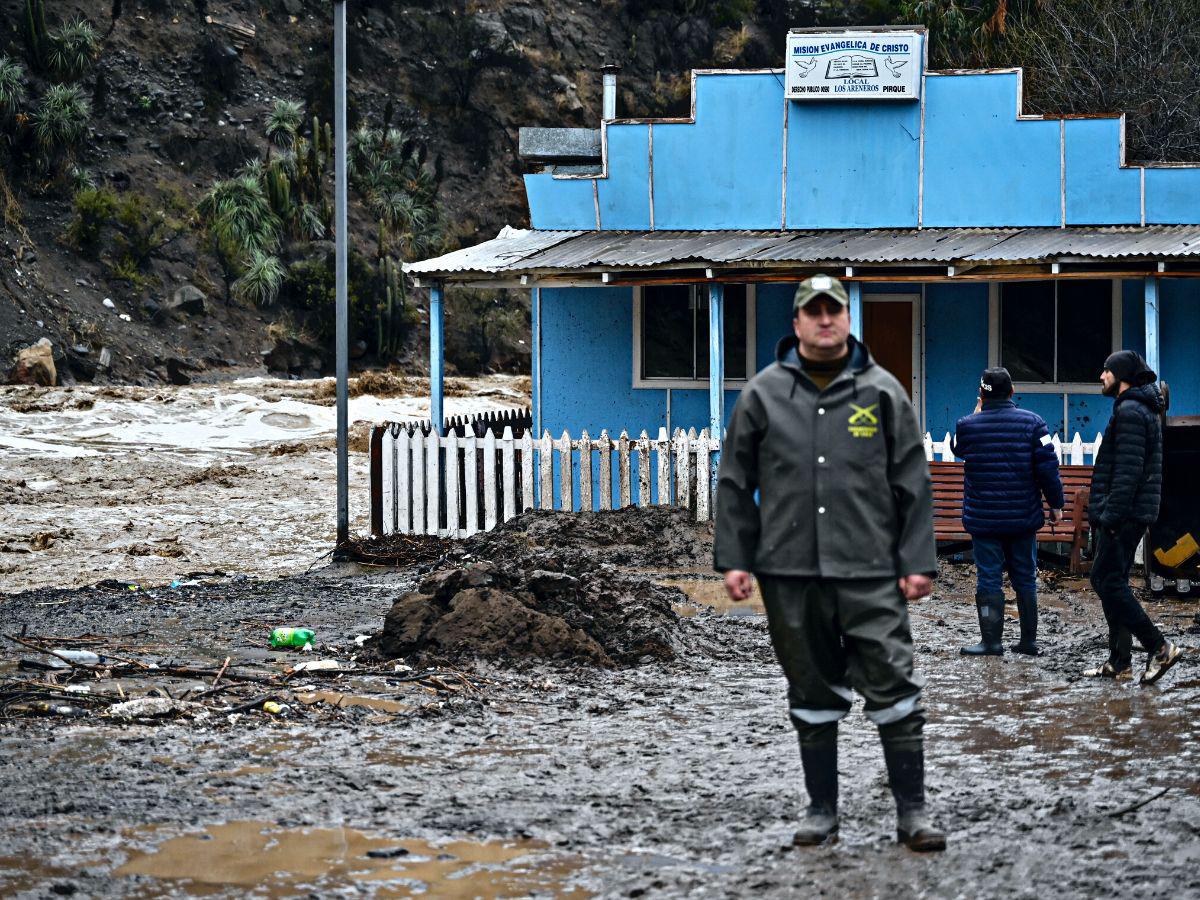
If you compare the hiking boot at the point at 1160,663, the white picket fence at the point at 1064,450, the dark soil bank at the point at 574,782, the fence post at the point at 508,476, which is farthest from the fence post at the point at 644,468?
the hiking boot at the point at 1160,663

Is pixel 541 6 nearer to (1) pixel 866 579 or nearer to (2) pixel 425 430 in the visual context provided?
(2) pixel 425 430

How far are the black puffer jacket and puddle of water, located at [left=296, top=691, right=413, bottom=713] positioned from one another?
377cm

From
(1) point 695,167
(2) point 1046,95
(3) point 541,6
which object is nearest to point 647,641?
(1) point 695,167

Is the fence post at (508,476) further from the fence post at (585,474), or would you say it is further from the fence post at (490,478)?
the fence post at (585,474)

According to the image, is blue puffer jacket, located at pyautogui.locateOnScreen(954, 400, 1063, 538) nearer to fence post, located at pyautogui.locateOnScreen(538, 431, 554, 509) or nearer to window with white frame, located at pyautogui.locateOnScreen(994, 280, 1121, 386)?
fence post, located at pyautogui.locateOnScreen(538, 431, 554, 509)

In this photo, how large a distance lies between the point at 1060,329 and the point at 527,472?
6.39 m

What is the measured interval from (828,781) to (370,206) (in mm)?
50478

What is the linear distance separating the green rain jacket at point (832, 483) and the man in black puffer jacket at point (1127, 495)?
125 inches

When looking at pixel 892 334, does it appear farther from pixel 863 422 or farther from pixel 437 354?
pixel 863 422

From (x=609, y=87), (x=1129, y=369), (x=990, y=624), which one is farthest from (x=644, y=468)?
(x=1129, y=369)

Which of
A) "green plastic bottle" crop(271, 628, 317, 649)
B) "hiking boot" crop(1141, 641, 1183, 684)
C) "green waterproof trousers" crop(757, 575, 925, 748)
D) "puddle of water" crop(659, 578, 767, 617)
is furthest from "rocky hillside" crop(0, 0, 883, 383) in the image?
"green waterproof trousers" crop(757, 575, 925, 748)

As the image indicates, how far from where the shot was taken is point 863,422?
4871 millimetres

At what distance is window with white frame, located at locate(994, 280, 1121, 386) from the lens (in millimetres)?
16594

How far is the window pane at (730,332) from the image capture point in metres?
17.4
